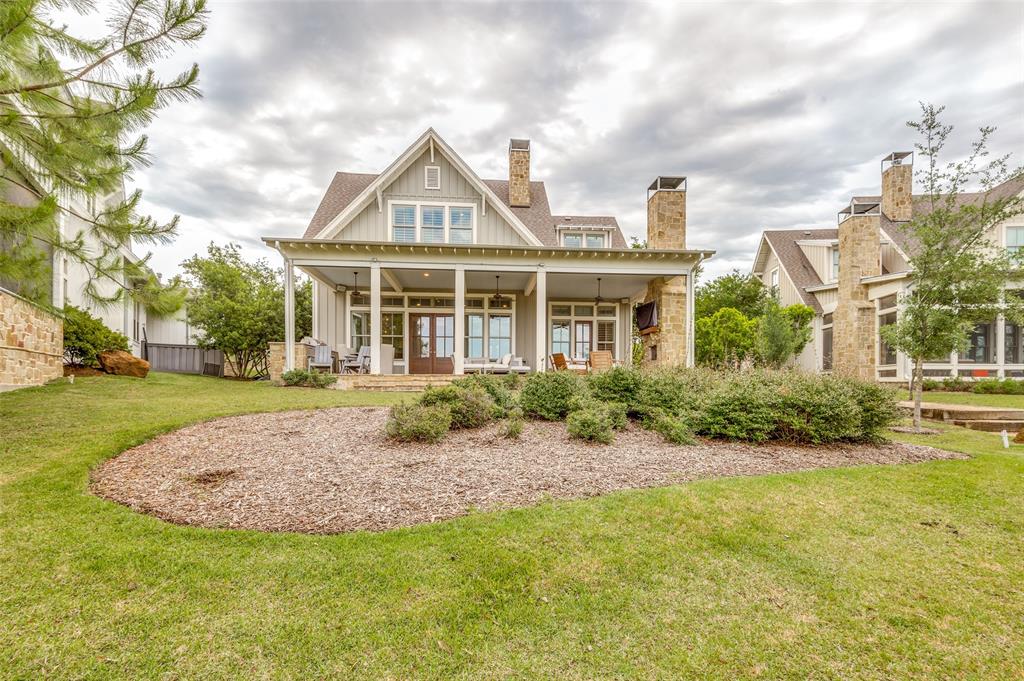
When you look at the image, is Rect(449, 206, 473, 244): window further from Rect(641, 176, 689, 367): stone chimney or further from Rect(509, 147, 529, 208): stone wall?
Rect(641, 176, 689, 367): stone chimney

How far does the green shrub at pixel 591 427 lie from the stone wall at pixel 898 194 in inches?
711

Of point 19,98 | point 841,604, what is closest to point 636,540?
point 841,604

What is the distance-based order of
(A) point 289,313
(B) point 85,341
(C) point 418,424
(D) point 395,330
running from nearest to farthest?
(C) point 418,424 → (B) point 85,341 → (A) point 289,313 → (D) point 395,330

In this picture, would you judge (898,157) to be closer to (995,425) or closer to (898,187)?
(898,187)

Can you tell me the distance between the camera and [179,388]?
8.79 metres

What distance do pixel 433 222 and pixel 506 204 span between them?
10.4ft

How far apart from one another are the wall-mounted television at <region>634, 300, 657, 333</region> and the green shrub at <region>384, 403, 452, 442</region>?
891cm

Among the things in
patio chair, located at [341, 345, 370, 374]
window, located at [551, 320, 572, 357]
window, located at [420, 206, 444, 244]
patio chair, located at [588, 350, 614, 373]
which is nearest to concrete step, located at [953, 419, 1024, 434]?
patio chair, located at [588, 350, 614, 373]

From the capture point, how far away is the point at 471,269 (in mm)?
11258

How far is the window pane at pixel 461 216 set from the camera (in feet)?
43.3

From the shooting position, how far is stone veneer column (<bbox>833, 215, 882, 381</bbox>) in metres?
13.1

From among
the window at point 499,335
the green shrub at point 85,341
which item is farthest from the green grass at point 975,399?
the green shrub at point 85,341

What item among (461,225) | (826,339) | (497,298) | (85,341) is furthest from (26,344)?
(826,339)

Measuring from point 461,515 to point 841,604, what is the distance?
2.20 metres
